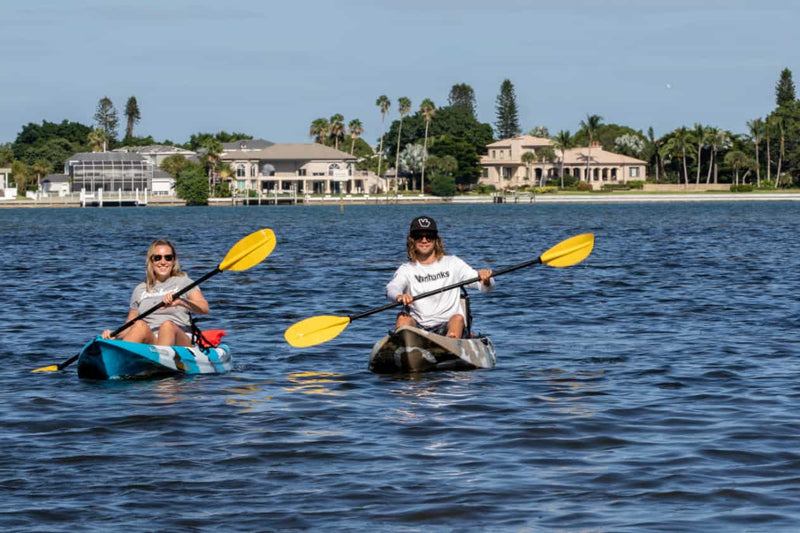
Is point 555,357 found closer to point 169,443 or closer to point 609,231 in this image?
point 169,443

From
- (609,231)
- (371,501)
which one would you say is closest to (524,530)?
(371,501)

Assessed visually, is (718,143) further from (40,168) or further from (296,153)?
(40,168)

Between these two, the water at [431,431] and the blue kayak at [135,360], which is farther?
the blue kayak at [135,360]

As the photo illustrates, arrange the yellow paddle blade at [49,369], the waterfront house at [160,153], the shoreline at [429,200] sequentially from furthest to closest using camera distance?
the waterfront house at [160,153], the shoreline at [429,200], the yellow paddle blade at [49,369]

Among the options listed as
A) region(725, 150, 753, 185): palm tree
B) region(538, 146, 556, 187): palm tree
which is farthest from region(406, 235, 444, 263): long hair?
region(538, 146, 556, 187): palm tree

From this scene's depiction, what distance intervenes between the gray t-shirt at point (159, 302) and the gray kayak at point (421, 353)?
225cm

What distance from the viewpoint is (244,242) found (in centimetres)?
1477

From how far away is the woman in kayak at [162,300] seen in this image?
13234 mm

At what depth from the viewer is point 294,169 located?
165500 millimetres

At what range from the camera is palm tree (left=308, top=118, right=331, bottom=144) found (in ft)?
607

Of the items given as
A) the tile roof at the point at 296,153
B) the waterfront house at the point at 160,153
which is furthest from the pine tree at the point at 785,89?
the waterfront house at the point at 160,153

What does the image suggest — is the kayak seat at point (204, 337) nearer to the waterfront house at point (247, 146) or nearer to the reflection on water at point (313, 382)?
the reflection on water at point (313, 382)

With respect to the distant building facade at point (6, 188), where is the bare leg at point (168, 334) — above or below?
below

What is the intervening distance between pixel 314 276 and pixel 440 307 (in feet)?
63.6
